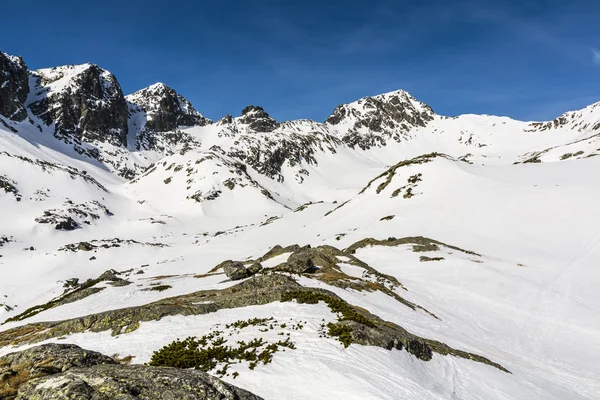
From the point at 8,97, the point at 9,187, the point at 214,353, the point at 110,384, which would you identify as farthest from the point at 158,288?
the point at 8,97

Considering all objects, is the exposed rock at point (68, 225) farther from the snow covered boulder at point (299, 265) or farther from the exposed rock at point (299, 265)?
the snow covered boulder at point (299, 265)

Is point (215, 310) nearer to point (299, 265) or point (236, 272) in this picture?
point (236, 272)

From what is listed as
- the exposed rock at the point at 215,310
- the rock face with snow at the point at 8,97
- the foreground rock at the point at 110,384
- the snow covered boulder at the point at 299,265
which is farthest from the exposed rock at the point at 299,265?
the rock face with snow at the point at 8,97

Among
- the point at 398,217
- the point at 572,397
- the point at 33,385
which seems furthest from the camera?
the point at 398,217

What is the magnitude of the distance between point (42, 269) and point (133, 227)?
158 ft

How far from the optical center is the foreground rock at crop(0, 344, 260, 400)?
23.3 feet

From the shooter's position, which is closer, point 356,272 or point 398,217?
point 356,272

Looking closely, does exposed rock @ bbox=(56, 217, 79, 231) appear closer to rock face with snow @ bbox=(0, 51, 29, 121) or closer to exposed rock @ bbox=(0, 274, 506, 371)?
exposed rock @ bbox=(0, 274, 506, 371)

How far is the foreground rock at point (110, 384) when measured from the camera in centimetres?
710

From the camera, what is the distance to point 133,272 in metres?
62.9

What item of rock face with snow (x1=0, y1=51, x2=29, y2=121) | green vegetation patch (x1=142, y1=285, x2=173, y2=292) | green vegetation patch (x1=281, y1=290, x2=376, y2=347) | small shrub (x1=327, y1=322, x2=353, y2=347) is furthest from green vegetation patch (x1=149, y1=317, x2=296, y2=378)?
rock face with snow (x1=0, y1=51, x2=29, y2=121)

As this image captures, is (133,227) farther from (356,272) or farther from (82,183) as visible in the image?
(356,272)

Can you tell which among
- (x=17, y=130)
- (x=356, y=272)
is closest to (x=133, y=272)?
(x=356, y=272)

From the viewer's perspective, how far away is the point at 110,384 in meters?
7.40
